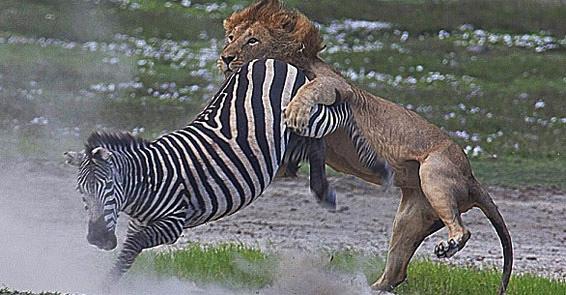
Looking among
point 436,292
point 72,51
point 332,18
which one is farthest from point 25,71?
point 436,292

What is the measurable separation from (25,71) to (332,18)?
193 inches

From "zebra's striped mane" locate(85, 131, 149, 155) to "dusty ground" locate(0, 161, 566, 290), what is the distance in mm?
1273

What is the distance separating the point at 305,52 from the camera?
8.02 m

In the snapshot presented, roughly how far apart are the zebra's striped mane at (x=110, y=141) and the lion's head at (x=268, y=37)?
3.03 ft

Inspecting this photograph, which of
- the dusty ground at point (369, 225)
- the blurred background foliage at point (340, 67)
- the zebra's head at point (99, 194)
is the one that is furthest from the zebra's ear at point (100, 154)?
the blurred background foliage at point (340, 67)

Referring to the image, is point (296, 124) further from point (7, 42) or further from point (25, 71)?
point (7, 42)

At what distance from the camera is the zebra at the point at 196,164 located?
672 cm

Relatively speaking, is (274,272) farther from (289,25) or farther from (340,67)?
(340,67)

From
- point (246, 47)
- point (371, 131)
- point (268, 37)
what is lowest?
point (371, 131)

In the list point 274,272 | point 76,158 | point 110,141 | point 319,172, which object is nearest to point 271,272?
point 274,272

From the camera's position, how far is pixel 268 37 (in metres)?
7.92

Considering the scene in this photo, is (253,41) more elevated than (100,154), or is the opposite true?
(253,41)

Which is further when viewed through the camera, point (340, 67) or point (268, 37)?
point (340, 67)

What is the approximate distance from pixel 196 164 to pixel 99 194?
27.3 inches
